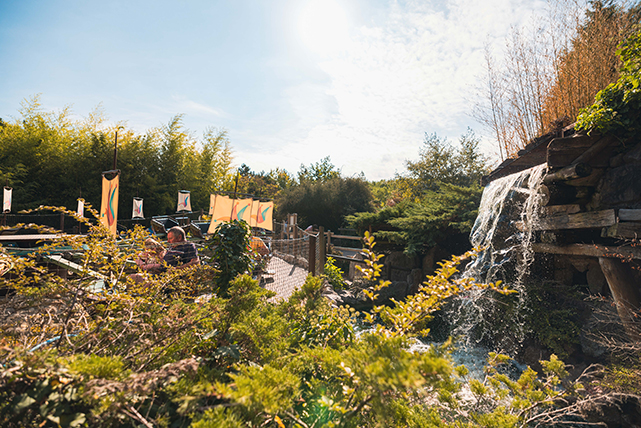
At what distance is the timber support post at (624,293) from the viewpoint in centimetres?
326

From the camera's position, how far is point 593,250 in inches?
144

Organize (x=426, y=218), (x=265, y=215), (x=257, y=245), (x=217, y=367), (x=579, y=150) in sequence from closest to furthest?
(x=217, y=367) < (x=579, y=150) < (x=257, y=245) < (x=426, y=218) < (x=265, y=215)

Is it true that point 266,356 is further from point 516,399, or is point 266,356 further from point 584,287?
point 584,287

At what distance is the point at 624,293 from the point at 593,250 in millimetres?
565

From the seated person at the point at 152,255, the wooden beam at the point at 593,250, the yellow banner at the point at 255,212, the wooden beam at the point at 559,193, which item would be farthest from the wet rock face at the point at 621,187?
the yellow banner at the point at 255,212

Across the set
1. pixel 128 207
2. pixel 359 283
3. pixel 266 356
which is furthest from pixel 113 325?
pixel 128 207

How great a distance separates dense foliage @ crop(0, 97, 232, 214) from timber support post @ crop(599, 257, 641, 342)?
15370 mm

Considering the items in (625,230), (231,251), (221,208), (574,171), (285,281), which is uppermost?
(574,171)

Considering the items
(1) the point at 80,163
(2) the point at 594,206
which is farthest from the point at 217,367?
(1) the point at 80,163

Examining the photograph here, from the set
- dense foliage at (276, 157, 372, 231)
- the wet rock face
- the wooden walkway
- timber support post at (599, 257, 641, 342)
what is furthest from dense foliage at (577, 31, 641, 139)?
dense foliage at (276, 157, 372, 231)

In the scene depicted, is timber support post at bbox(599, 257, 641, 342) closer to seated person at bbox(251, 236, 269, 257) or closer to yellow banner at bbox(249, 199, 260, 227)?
seated person at bbox(251, 236, 269, 257)

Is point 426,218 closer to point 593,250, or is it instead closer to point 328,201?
point 593,250

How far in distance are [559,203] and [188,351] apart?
4.99m

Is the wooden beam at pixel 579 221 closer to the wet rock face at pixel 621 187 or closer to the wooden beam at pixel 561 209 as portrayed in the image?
the wooden beam at pixel 561 209
